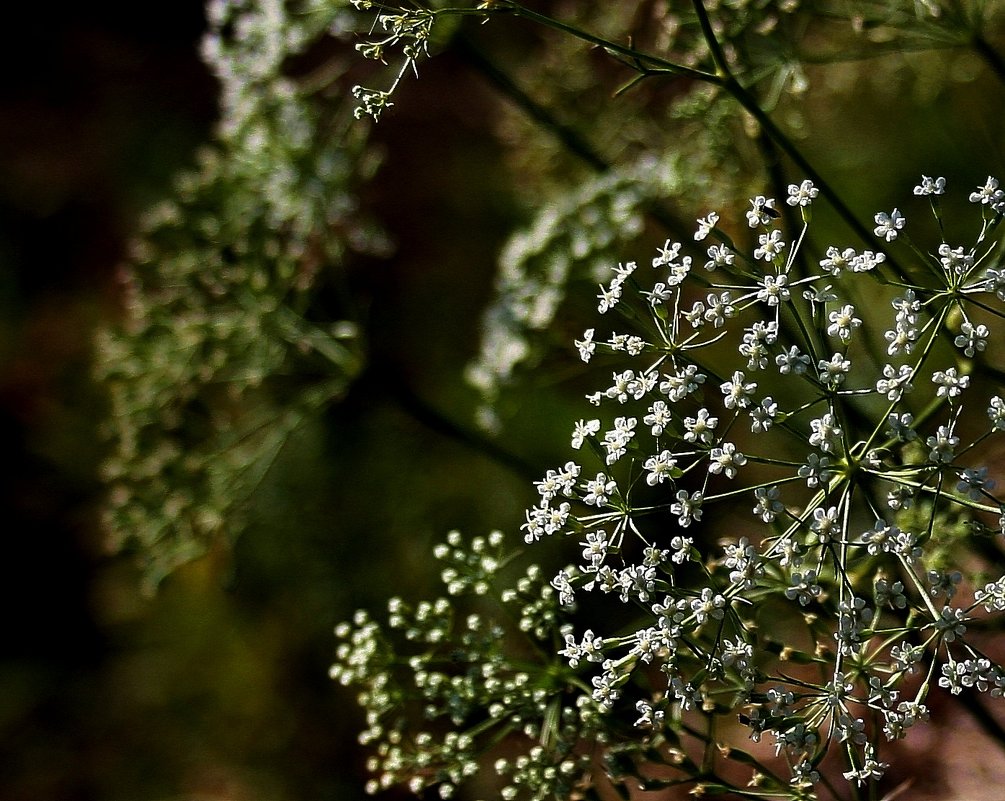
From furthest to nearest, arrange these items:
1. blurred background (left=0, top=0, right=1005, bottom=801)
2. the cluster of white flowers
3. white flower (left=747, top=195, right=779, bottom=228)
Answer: blurred background (left=0, top=0, right=1005, bottom=801) → white flower (left=747, top=195, right=779, bottom=228) → the cluster of white flowers

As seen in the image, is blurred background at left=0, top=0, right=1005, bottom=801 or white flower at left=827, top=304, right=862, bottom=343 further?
blurred background at left=0, top=0, right=1005, bottom=801

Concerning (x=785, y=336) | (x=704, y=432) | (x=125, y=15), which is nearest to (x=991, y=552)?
(x=785, y=336)

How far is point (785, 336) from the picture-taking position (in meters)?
1.97

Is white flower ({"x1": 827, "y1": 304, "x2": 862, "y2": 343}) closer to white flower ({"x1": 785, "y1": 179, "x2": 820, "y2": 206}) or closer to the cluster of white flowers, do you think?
the cluster of white flowers

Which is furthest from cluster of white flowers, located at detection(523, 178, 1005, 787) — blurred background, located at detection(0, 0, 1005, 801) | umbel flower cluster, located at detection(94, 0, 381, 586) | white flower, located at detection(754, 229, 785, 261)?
umbel flower cluster, located at detection(94, 0, 381, 586)

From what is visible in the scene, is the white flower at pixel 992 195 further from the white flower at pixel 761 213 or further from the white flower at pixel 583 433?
the white flower at pixel 583 433

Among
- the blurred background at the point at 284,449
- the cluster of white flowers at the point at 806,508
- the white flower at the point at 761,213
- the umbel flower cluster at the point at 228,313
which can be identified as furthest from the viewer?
the blurred background at the point at 284,449

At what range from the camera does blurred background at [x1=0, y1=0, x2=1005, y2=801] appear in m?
4.33

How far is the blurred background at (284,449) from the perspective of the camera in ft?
14.2

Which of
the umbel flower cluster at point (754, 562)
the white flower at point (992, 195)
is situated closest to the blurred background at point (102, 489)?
the umbel flower cluster at point (754, 562)

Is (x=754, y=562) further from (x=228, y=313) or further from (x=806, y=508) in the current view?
(x=228, y=313)

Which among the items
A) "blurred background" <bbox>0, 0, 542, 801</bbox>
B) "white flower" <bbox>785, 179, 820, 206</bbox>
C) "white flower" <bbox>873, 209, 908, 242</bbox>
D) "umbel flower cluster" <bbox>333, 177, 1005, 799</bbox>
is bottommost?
"blurred background" <bbox>0, 0, 542, 801</bbox>

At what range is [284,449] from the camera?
13.0ft

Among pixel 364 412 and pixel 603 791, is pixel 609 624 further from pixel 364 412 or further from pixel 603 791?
pixel 364 412
